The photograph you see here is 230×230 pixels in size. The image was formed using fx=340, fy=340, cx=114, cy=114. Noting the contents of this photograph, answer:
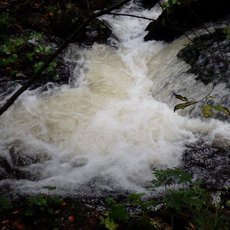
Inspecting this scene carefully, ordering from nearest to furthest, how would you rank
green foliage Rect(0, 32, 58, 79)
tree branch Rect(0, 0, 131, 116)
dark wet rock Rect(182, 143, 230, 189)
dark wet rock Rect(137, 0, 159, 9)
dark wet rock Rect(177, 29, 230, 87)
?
tree branch Rect(0, 0, 131, 116)
dark wet rock Rect(182, 143, 230, 189)
dark wet rock Rect(177, 29, 230, 87)
green foliage Rect(0, 32, 58, 79)
dark wet rock Rect(137, 0, 159, 9)

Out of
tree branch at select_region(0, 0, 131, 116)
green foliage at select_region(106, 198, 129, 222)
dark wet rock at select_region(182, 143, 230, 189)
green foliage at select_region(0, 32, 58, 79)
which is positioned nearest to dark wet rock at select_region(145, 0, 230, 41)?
green foliage at select_region(0, 32, 58, 79)

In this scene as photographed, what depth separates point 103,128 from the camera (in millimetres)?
5602

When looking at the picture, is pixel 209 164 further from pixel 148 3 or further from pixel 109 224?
pixel 148 3

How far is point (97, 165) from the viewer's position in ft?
15.5

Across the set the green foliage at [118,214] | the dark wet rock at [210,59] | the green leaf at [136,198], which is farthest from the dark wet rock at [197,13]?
the green foliage at [118,214]

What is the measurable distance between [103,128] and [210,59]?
267 centimetres

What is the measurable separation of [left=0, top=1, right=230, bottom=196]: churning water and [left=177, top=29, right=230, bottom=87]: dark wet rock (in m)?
0.20

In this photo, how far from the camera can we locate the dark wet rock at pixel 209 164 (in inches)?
170

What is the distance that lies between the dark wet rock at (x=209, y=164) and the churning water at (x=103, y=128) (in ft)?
0.55

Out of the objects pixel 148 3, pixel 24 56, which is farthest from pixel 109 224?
pixel 148 3

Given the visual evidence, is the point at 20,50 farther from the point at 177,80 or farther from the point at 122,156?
the point at 122,156

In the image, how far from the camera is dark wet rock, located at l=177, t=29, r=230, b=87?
20.2 ft

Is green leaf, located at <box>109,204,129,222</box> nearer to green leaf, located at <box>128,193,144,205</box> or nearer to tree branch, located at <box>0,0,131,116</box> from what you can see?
green leaf, located at <box>128,193,144,205</box>

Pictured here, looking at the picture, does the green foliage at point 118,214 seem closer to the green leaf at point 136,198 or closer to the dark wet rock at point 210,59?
the green leaf at point 136,198
